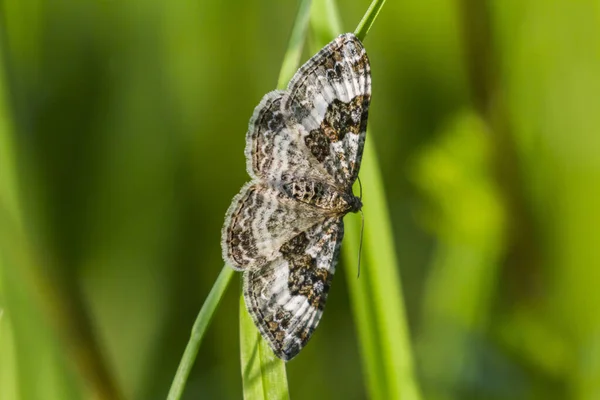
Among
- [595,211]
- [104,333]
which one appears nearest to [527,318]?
[595,211]

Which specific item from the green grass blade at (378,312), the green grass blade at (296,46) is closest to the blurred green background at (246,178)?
the green grass blade at (378,312)

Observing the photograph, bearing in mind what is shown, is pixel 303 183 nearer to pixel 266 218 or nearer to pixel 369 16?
pixel 266 218

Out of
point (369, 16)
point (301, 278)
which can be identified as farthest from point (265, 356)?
point (369, 16)

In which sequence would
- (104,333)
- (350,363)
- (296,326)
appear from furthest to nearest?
(350,363)
(104,333)
(296,326)

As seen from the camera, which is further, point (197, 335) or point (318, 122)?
point (318, 122)

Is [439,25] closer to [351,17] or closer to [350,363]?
[351,17]

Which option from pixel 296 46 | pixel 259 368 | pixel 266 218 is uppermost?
pixel 296 46

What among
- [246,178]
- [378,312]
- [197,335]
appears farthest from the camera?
[246,178]
